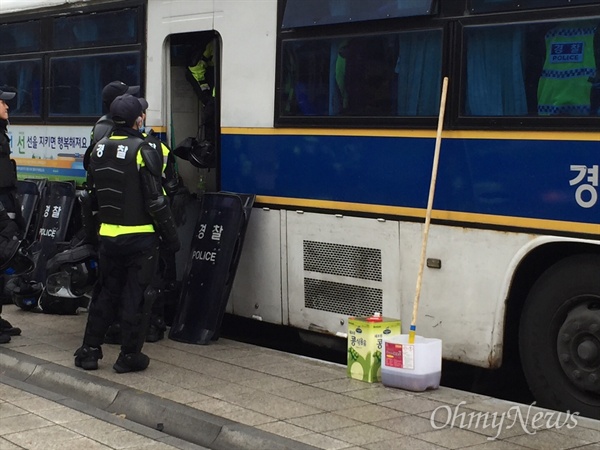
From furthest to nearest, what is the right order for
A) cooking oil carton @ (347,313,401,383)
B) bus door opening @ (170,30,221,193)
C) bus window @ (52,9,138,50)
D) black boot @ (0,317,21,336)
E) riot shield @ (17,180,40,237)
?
riot shield @ (17,180,40,237)
bus window @ (52,9,138,50)
bus door opening @ (170,30,221,193)
black boot @ (0,317,21,336)
cooking oil carton @ (347,313,401,383)

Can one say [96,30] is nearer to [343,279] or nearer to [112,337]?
[112,337]

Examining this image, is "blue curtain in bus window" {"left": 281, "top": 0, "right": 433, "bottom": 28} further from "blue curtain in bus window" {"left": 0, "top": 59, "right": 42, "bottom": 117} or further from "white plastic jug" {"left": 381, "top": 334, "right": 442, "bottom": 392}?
"blue curtain in bus window" {"left": 0, "top": 59, "right": 42, "bottom": 117}

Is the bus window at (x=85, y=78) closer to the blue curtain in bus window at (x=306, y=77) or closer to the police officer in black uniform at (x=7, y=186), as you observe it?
the police officer in black uniform at (x=7, y=186)

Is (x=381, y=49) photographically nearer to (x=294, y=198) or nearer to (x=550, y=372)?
(x=294, y=198)

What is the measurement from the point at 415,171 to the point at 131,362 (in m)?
2.39

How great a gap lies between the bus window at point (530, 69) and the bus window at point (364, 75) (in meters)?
0.34

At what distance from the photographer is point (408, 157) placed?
8.24m

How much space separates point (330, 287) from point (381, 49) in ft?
5.94

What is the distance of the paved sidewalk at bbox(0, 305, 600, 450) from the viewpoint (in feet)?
21.6

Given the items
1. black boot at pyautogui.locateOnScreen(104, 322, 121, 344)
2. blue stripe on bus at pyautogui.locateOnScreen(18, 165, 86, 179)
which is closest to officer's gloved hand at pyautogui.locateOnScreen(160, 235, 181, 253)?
black boot at pyautogui.locateOnScreen(104, 322, 121, 344)

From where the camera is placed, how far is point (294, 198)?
9258mm

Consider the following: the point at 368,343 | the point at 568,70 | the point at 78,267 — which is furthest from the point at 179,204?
the point at 568,70

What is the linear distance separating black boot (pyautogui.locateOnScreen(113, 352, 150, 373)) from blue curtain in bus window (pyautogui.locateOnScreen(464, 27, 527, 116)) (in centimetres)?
284

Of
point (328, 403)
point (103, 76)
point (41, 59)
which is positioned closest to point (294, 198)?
point (328, 403)
